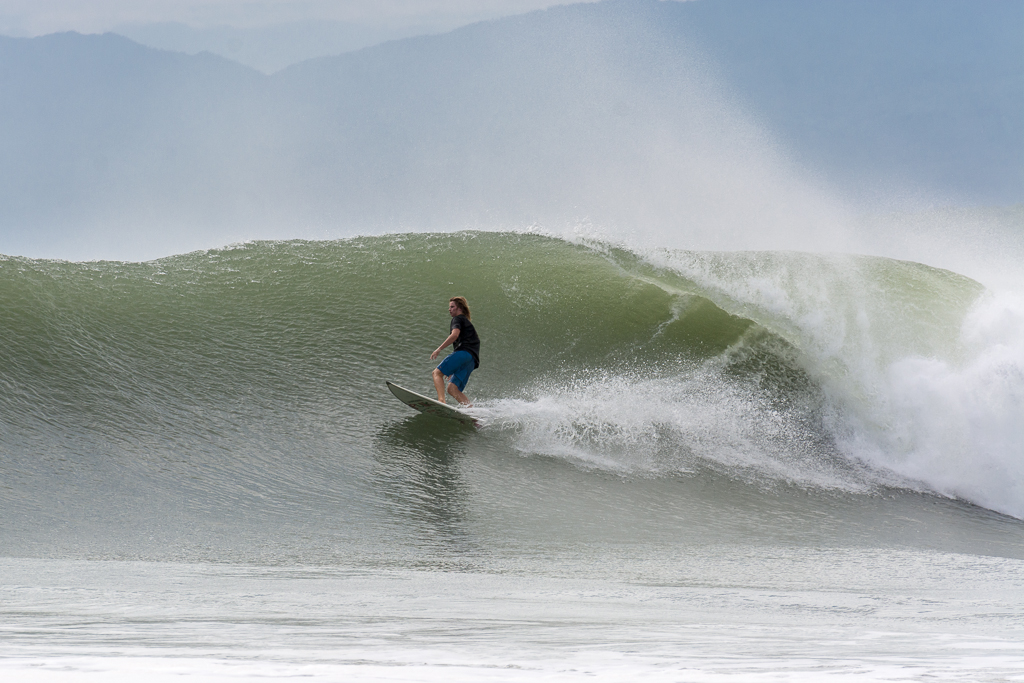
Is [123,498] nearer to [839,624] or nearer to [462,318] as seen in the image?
[462,318]

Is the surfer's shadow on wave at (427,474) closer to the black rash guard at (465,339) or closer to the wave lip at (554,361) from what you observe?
the wave lip at (554,361)

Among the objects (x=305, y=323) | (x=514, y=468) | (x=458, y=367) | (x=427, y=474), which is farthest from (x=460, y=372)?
(x=305, y=323)

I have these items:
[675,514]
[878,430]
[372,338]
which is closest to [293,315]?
[372,338]

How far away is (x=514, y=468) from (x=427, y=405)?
1.24 m

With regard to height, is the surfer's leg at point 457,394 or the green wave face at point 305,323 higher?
the green wave face at point 305,323

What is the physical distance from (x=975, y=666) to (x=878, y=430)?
6706 millimetres

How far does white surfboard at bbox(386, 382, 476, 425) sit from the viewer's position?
7.00 meters

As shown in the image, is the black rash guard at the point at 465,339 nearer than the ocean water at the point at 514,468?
No

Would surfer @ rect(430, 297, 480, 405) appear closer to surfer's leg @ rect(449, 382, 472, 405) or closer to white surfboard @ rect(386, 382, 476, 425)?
surfer's leg @ rect(449, 382, 472, 405)

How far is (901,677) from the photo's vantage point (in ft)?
4.42

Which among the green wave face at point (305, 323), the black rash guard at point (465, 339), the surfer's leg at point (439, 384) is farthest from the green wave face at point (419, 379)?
the black rash guard at point (465, 339)

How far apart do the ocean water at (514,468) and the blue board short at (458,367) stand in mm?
334

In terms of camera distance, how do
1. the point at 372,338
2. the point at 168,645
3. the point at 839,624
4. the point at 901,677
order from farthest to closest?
1. the point at 372,338
2. the point at 839,624
3. the point at 168,645
4. the point at 901,677

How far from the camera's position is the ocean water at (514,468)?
193 centimetres
